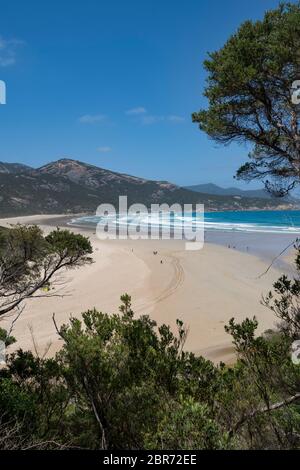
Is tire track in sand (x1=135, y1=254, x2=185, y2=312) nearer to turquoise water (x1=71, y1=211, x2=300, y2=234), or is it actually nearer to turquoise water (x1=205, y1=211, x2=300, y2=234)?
turquoise water (x1=205, y1=211, x2=300, y2=234)

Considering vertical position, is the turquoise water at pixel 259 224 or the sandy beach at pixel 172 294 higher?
the turquoise water at pixel 259 224

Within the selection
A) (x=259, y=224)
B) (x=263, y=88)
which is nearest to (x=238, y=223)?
(x=259, y=224)

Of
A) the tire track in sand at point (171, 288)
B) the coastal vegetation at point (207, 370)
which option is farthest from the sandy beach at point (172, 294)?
the coastal vegetation at point (207, 370)

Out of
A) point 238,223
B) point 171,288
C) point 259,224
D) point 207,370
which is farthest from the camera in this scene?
point 238,223

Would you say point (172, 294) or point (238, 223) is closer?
point (172, 294)

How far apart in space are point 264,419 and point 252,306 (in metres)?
15.7

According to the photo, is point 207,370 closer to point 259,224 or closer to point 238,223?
point 259,224

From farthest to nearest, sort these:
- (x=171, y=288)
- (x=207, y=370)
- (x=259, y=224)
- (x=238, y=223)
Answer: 1. (x=238, y=223)
2. (x=259, y=224)
3. (x=171, y=288)
4. (x=207, y=370)

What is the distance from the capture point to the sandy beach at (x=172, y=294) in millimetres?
15979

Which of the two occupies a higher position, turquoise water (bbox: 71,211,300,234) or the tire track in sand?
turquoise water (bbox: 71,211,300,234)

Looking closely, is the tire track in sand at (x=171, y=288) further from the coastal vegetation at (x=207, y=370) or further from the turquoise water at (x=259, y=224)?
the coastal vegetation at (x=207, y=370)

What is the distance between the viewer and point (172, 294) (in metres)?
22.5

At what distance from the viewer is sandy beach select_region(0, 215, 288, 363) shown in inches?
629

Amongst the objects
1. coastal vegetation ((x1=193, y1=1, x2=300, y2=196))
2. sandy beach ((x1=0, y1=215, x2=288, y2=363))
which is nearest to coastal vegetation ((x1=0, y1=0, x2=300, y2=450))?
coastal vegetation ((x1=193, y1=1, x2=300, y2=196))
